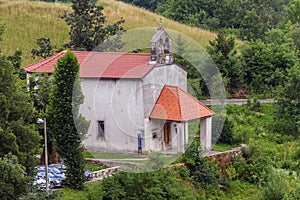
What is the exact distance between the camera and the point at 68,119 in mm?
25922

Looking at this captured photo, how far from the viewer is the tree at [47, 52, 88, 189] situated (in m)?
25.8

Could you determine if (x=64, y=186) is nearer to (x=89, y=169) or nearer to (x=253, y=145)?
(x=89, y=169)

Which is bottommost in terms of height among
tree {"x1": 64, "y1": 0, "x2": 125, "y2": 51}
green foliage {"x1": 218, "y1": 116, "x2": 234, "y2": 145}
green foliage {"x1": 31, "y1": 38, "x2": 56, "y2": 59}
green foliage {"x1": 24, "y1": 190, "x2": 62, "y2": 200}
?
green foliage {"x1": 24, "y1": 190, "x2": 62, "y2": 200}

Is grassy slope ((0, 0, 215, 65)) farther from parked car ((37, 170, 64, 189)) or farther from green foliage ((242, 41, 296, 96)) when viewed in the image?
parked car ((37, 170, 64, 189))

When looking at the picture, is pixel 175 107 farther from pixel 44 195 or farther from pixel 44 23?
pixel 44 23

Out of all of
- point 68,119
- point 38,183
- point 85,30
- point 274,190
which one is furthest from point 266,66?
point 38,183

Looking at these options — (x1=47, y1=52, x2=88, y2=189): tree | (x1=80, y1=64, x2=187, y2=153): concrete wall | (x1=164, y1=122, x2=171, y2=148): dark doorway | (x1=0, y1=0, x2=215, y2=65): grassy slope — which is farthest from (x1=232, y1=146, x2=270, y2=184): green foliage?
(x1=0, y1=0, x2=215, y2=65): grassy slope

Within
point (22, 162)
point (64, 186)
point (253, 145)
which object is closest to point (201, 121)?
point (253, 145)

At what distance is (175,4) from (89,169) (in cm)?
4172

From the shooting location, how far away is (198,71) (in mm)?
43844

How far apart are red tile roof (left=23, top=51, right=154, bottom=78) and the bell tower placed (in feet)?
1.95

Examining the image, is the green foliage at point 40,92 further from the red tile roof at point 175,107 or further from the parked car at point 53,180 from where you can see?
the red tile roof at point 175,107

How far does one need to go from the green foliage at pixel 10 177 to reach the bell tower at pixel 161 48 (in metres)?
11.3

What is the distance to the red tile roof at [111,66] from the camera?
3048 cm
